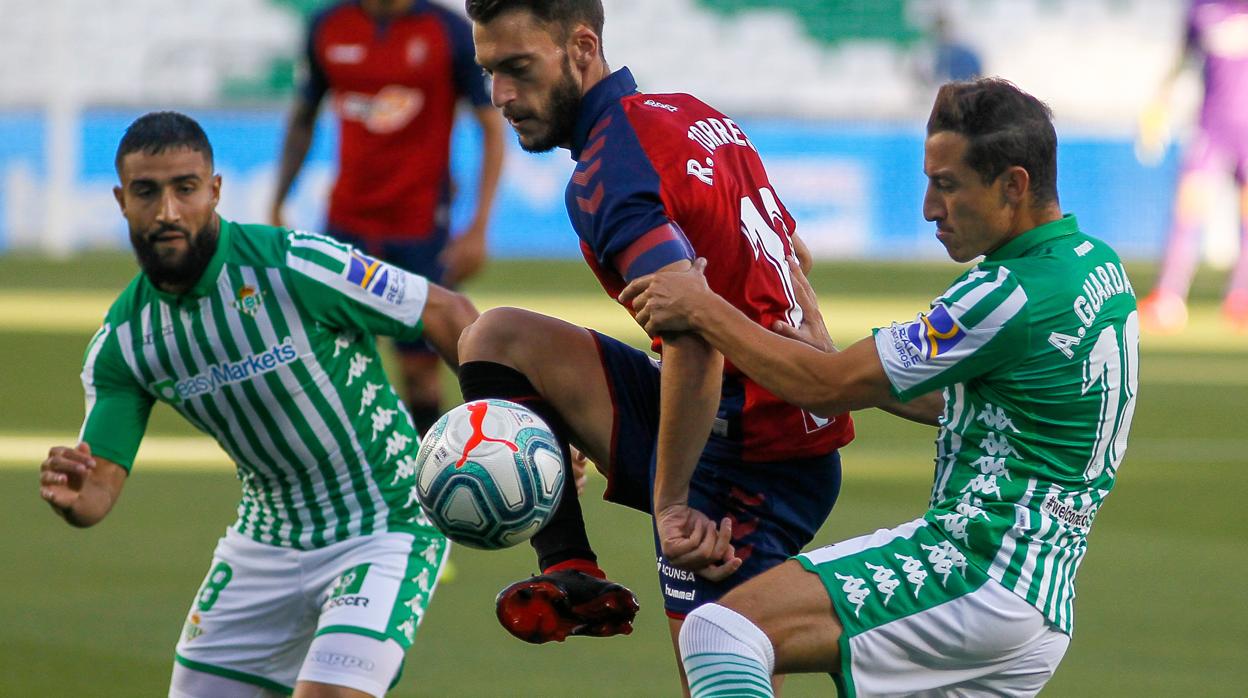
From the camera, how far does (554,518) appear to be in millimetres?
4391

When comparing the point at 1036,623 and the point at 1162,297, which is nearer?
the point at 1036,623

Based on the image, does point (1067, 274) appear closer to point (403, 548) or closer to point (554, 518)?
point (554, 518)

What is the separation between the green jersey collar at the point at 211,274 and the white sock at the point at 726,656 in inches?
69.2

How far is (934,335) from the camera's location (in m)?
3.75

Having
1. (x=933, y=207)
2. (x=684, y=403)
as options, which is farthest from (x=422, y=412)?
(x=933, y=207)

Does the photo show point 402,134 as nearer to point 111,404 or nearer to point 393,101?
point 393,101

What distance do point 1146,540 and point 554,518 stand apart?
170 inches

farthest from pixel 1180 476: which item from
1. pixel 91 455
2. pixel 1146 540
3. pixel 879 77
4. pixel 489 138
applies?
pixel 879 77

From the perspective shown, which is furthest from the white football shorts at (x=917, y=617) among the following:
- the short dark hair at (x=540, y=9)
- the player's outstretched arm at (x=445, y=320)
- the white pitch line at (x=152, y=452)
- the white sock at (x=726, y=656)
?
the white pitch line at (x=152, y=452)

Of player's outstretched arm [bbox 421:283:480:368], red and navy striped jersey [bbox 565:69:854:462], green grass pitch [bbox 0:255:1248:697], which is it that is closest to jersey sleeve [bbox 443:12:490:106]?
green grass pitch [bbox 0:255:1248:697]

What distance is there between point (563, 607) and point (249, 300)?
1.32m

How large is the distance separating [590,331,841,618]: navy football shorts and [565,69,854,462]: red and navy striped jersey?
0.06 meters

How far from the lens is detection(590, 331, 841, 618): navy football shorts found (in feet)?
14.0

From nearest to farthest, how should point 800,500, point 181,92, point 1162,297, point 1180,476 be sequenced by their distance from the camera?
point 800,500 → point 1180,476 → point 1162,297 → point 181,92
